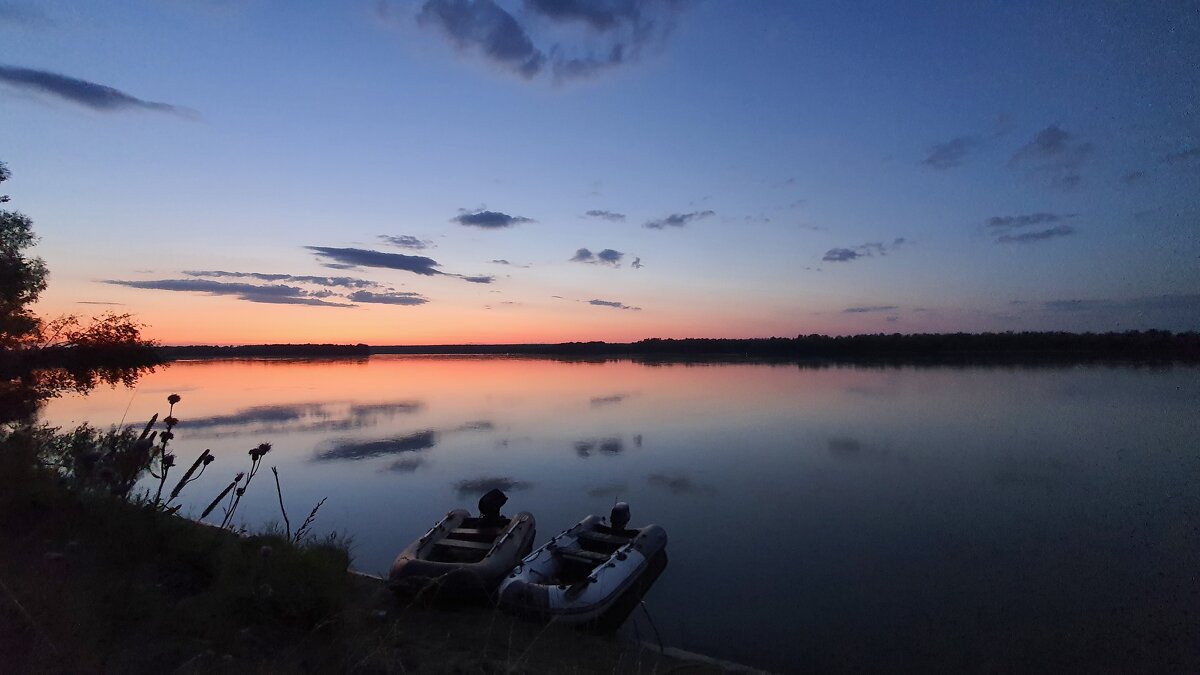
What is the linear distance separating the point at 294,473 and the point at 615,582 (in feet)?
32.0

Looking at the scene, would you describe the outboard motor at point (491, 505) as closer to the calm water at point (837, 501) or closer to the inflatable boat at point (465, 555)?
the inflatable boat at point (465, 555)

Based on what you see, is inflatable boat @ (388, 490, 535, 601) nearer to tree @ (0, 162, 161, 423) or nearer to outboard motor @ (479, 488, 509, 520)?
outboard motor @ (479, 488, 509, 520)

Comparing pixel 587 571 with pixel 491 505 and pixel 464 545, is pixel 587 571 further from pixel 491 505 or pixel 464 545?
pixel 491 505

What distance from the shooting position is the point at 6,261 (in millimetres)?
19234

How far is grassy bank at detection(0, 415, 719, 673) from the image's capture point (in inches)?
155

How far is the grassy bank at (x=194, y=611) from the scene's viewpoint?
3.95 m

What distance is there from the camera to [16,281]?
1856cm

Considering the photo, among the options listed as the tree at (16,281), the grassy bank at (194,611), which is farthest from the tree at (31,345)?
the grassy bank at (194,611)

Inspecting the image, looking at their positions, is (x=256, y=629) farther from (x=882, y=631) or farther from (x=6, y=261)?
(x=6, y=261)

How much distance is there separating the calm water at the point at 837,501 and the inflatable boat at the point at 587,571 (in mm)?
419

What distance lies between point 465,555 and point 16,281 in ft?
61.2

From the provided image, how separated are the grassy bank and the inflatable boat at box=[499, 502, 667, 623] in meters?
0.26

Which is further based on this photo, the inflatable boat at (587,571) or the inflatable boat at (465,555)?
the inflatable boat at (465,555)

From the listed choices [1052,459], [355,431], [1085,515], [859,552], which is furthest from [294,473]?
[1052,459]
